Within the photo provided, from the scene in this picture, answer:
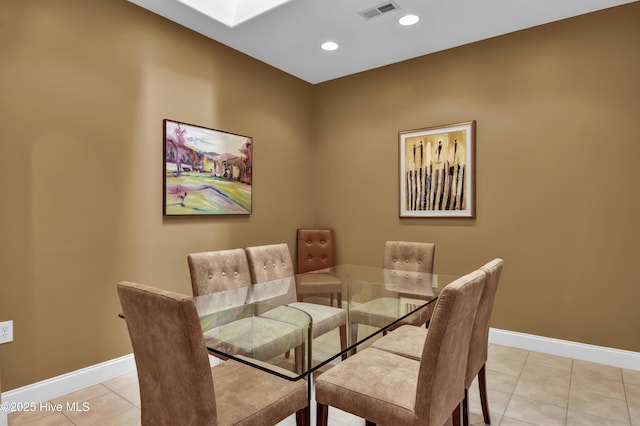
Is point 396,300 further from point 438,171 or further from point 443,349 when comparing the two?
point 438,171

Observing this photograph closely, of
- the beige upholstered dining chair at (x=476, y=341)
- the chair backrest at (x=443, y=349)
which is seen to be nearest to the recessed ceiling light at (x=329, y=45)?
the beige upholstered dining chair at (x=476, y=341)

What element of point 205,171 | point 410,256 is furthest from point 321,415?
point 205,171

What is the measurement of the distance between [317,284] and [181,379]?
5.06 ft

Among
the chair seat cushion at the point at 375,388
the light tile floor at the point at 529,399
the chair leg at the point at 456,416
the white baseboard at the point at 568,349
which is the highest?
the chair seat cushion at the point at 375,388

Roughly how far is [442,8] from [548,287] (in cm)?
249

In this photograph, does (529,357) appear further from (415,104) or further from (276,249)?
(415,104)

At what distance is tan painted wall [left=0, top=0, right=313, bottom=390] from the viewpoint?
2.30 metres

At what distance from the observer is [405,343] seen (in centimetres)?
204

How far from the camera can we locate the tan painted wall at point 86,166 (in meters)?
2.30

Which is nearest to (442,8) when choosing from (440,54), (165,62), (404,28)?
(404,28)

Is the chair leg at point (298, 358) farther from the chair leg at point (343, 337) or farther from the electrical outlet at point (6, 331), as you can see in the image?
the electrical outlet at point (6, 331)

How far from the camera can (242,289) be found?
2.55 meters

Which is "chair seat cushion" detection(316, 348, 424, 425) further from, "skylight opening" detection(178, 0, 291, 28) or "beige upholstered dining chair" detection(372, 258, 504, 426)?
"skylight opening" detection(178, 0, 291, 28)

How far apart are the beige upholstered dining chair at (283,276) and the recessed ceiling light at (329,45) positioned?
1969 mm
